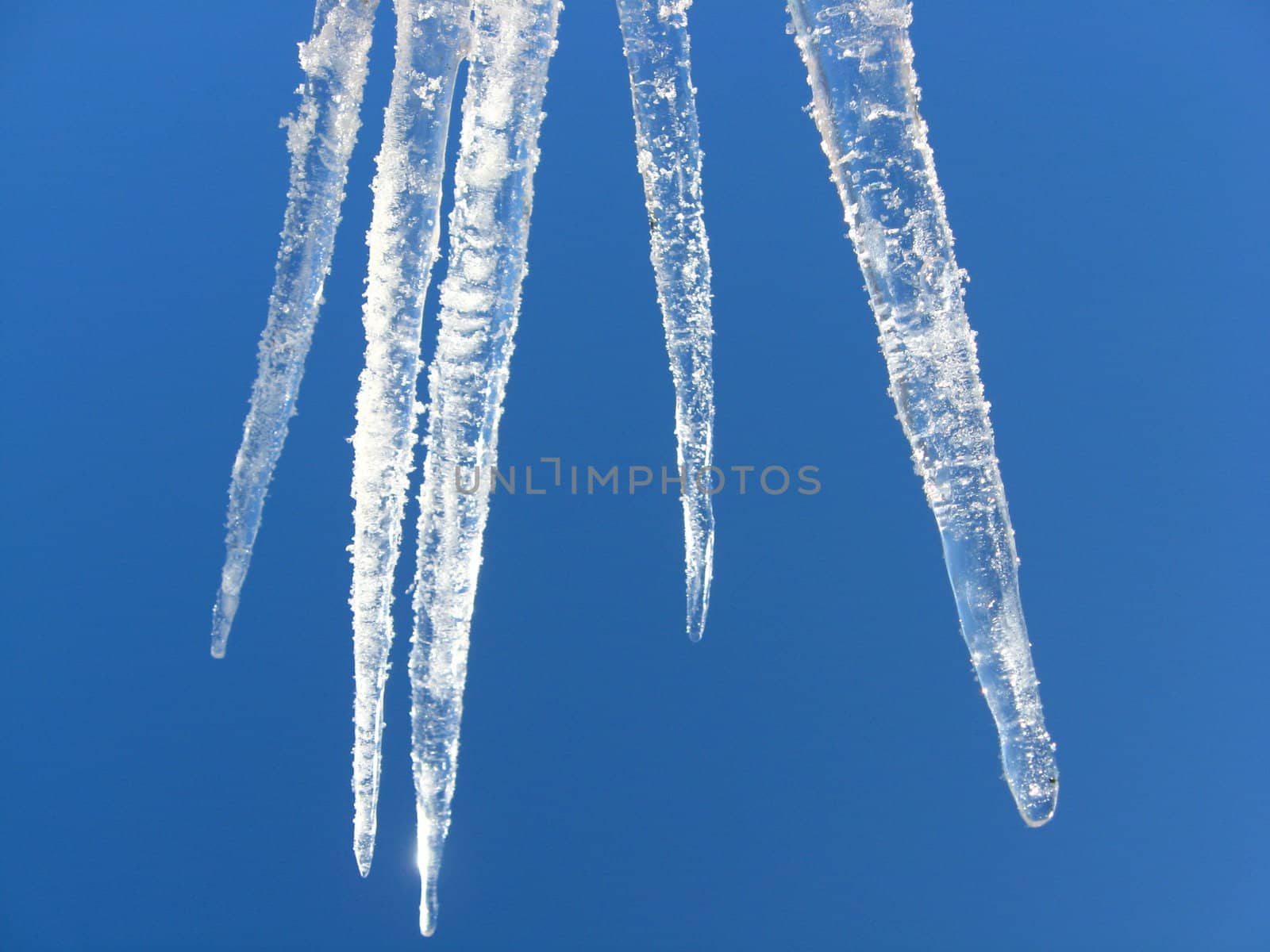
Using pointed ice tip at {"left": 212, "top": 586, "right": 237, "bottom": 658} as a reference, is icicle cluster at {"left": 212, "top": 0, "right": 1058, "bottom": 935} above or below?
above

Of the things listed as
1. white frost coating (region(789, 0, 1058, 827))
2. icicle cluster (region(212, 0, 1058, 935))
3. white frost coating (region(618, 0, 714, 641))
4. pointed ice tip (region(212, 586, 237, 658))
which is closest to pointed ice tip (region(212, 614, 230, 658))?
pointed ice tip (region(212, 586, 237, 658))

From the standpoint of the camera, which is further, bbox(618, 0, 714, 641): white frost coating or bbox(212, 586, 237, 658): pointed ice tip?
bbox(212, 586, 237, 658): pointed ice tip

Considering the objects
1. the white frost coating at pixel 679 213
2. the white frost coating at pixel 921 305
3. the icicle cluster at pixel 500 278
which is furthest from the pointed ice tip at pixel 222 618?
the white frost coating at pixel 921 305

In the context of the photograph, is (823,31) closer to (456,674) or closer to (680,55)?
(680,55)

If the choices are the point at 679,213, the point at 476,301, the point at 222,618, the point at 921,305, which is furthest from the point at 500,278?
the point at 222,618

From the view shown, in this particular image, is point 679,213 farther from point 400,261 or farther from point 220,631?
point 220,631

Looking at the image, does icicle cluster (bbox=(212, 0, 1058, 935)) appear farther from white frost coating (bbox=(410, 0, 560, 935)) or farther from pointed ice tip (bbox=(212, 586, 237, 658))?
pointed ice tip (bbox=(212, 586, 237, 658))

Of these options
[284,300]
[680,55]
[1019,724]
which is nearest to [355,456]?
[284,300]
